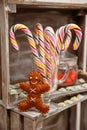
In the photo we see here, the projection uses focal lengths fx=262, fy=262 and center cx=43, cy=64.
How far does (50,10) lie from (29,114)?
0.63 meters

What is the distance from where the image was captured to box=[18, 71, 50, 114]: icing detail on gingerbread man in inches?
43.7

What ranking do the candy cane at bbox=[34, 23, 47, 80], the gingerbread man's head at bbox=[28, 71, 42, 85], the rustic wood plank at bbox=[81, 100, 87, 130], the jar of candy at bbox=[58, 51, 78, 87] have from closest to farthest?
1. the gingerbread man's head at bbox=[28, 71, 42, 85]
2. the candy cane at bbox=[34, 23, 47, 80]
3. the jar of candy at bbox=[58, 51, 78, 87]
4. the rustic wood plank at bbox=[81, 100, 87, 130]

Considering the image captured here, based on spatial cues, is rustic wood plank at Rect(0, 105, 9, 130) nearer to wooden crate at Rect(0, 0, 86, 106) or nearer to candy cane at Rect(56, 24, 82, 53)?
wooden crate at Rect(0, 0, 86, 106)

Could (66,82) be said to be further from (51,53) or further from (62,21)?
(62,21)

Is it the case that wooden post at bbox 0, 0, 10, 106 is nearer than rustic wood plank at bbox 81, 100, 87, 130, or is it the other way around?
wooden post at bbox 0, 0, 10, 106

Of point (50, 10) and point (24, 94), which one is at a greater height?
point (50, 10)

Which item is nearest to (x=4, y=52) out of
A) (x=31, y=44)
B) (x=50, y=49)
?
(x=31, y=44)

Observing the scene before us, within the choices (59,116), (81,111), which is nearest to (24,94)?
(59,116)

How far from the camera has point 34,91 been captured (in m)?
1.12

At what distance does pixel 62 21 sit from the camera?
157 centimetres

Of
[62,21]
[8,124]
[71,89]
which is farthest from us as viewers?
[62,21]

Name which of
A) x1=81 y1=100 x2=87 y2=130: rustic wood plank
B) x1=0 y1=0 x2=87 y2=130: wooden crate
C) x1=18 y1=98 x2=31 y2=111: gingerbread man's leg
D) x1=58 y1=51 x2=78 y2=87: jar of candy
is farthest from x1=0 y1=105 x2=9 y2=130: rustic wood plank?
x1=81 y1=100 x2=87 y2=130: rustic wood plank

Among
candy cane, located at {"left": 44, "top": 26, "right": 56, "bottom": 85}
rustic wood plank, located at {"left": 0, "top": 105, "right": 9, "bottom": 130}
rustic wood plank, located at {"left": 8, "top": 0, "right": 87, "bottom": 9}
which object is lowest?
rustic wood plank, located at {"left": 0, "top": 105, "right": 9, "bottom": 130}

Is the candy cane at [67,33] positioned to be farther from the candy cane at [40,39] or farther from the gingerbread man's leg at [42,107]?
the gingerbread man's leg at [42,107]
